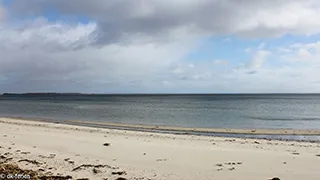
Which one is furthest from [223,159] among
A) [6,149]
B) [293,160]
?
[6,149]

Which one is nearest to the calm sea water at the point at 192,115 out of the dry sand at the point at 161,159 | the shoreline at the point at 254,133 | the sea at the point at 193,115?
the sea at the point at 193,115

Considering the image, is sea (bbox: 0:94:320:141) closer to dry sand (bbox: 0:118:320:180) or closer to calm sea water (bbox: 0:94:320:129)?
calm sea water (bbox: 0:94:320:129)

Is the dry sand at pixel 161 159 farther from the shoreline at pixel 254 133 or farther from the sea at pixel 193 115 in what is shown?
the sea at pixel 193 115

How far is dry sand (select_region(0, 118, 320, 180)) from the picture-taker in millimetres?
10938

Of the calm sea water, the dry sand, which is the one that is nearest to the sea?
the calm sea water

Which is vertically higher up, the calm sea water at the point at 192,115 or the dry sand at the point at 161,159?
the dry sand at the point at 161,159

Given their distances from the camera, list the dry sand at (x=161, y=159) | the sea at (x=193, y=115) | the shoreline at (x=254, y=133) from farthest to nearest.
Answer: the sea at (x=193, y=115)
the shoreline at (x=254, y=133)
the dry sand at (x=161, y=159)

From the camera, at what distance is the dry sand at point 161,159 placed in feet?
35.9

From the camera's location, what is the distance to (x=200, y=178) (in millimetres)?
10484

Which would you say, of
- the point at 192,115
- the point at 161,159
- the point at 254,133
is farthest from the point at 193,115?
the point at 161,159

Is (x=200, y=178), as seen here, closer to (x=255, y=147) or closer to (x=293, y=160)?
(x=293, y=160)

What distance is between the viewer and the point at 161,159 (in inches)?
525

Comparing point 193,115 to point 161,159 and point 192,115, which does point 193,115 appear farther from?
point 161,159

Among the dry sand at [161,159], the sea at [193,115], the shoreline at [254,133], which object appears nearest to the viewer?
the dry sand at [161,159]
